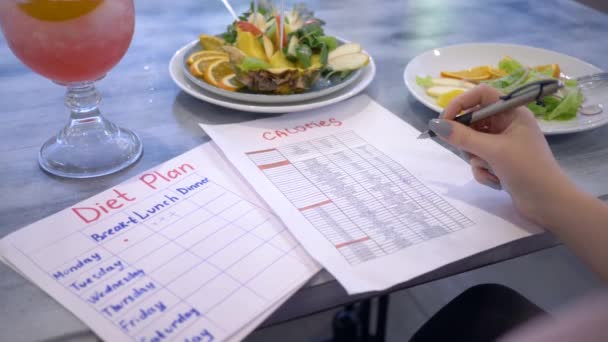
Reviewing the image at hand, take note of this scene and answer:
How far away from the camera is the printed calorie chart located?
1.50 feet

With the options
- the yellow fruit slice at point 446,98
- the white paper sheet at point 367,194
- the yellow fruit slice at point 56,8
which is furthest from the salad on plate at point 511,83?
the yellow fruit slice at point 56,8

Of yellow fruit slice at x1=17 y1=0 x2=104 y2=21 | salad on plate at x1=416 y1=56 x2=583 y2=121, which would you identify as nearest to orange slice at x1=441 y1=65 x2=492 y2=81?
salad on plate at x1=416 y1=56 x2=583 y2=121

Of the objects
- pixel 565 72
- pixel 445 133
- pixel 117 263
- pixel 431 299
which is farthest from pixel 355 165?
pixel 431 299

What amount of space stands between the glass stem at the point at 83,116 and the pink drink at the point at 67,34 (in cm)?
3

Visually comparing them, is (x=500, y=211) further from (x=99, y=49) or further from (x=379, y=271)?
(x=99, y=49)

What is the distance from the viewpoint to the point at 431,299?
4.57ft

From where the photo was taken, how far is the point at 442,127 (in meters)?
0.62

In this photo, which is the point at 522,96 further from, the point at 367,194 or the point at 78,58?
the point at 78,58

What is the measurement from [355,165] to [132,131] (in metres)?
0.31

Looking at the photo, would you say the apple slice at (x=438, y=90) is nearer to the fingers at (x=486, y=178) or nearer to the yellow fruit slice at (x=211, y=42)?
the fingers at (x=486, y=178)

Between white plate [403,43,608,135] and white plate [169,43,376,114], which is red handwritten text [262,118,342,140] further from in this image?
white plate [403,43,608,135]

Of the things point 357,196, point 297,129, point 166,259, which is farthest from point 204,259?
point 297,129

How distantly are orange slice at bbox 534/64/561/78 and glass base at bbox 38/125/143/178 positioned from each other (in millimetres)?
635

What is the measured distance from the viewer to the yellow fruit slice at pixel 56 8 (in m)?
0.57
